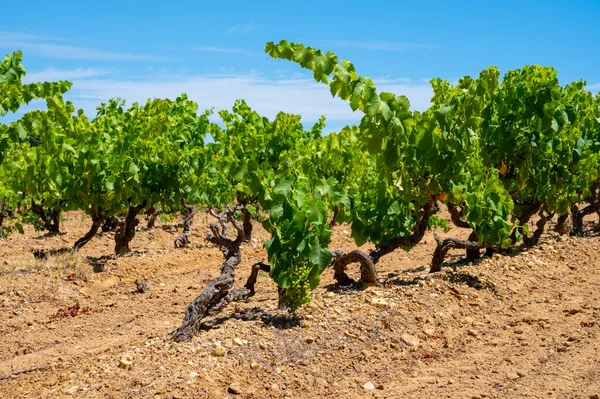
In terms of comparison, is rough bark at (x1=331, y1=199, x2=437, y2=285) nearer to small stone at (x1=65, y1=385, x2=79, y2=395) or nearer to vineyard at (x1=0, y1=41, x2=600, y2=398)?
vineyard at (x1=0, y1=41, x2=600, y2=398)

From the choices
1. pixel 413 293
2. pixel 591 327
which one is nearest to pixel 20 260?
pixel 413 293

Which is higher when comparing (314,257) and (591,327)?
(314,257)

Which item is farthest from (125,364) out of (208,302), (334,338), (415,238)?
(415,238)

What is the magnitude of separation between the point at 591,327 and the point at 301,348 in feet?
9.56

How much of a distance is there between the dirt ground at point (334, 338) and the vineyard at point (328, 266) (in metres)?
0.02

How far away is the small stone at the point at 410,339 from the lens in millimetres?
6051

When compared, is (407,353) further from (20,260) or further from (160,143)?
(20,260)

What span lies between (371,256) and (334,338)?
186cm

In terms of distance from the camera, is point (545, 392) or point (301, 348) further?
point (301, 348)

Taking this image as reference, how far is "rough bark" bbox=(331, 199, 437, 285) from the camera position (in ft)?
23.1

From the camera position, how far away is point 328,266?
758cm

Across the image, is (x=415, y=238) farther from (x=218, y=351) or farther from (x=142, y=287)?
(x=142, y=287)

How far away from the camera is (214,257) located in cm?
1152

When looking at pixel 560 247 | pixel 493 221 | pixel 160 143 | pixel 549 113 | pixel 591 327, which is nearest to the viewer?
pixel 591 327
